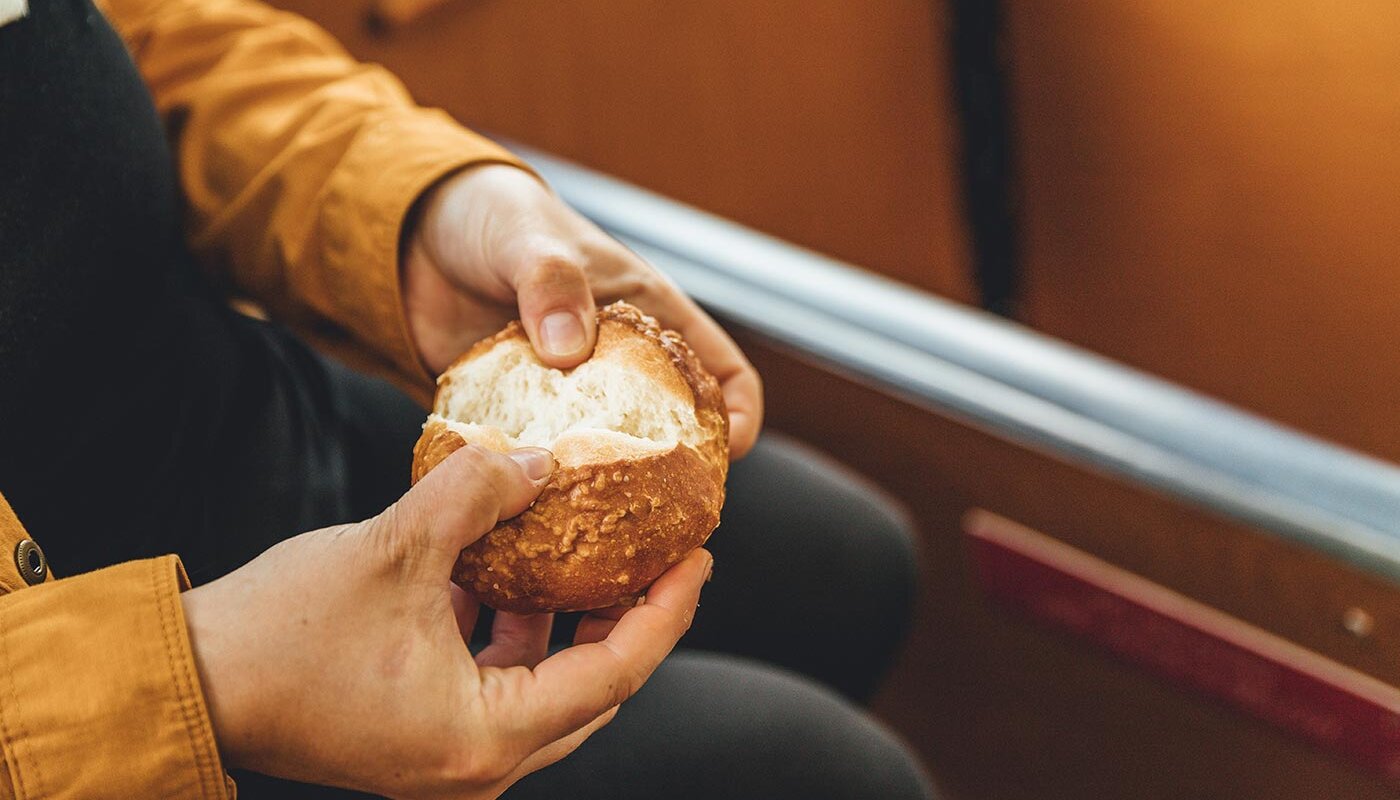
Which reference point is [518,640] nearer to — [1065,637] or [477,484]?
[477,484]

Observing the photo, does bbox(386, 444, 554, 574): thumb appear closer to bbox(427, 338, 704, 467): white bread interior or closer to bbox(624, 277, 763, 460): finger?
bbox(427, 338, 704, 467): white bread interior

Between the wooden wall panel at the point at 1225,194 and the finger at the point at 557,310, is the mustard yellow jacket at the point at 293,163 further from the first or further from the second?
the wooden wall panel at the point at 1225,194

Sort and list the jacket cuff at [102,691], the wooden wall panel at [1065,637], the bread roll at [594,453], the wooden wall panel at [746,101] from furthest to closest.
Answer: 1. the wooden wall panel at [746,101]
2. the wooden wall panel at [1065,637]
3. the bread roll at [594,453]
4. the jacket cuff at [102,691]

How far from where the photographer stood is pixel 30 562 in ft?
1.84

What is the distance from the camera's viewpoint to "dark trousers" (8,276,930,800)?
66 centimetres

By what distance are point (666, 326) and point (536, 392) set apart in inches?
7.3

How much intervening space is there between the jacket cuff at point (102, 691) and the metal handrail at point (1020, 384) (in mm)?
654

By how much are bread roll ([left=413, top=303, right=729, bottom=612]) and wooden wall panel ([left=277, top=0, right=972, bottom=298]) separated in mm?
729

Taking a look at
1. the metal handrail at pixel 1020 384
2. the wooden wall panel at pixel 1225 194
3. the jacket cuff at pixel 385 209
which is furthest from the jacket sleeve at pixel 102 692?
the wooden wall panel at pixel 1225 194

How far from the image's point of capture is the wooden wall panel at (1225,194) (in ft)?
3.30

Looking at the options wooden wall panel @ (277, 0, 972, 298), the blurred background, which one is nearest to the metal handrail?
the blurred background

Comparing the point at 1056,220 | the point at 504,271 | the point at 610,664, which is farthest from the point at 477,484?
the point at 1056,220

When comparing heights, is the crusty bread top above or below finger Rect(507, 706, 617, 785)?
above

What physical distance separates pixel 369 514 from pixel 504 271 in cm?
19
